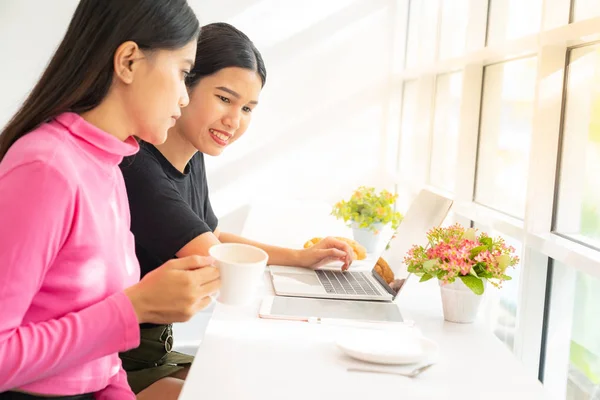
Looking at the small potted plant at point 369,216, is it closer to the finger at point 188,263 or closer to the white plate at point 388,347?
the white plate at point 388,347

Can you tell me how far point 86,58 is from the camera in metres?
1.03

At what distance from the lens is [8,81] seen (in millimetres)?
3609

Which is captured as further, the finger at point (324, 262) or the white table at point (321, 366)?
the finger at point (324, 262)

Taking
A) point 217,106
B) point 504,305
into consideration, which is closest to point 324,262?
point 217,106

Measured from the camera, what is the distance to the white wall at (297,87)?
3.57m

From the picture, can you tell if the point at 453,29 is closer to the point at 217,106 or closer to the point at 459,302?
the point at 217,106

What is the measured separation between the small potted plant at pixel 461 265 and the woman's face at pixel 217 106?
0.62 metres

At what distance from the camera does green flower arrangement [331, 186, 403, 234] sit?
2.47m

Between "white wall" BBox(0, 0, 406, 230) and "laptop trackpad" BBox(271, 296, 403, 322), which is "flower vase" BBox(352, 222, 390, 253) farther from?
"white wall" BBox(0, 0, 406, 230)

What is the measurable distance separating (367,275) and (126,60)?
1020 mm

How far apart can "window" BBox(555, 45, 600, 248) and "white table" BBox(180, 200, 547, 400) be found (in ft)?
1.31

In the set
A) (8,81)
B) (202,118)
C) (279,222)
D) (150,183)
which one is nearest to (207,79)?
(202,118)

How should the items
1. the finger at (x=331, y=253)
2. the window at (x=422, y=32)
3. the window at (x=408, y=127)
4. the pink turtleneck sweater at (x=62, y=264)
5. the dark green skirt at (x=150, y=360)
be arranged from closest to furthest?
the pink turtleneck sweater at (x=62, y=264) → the dark green skirt at (x=150, y=360) → the finger at (x=331, y=253) → the window at (x=422, y=32) → the window at (x=408, y=127)

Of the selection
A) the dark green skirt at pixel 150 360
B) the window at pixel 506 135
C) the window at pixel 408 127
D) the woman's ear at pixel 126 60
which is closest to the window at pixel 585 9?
the window at pixel 506 135
